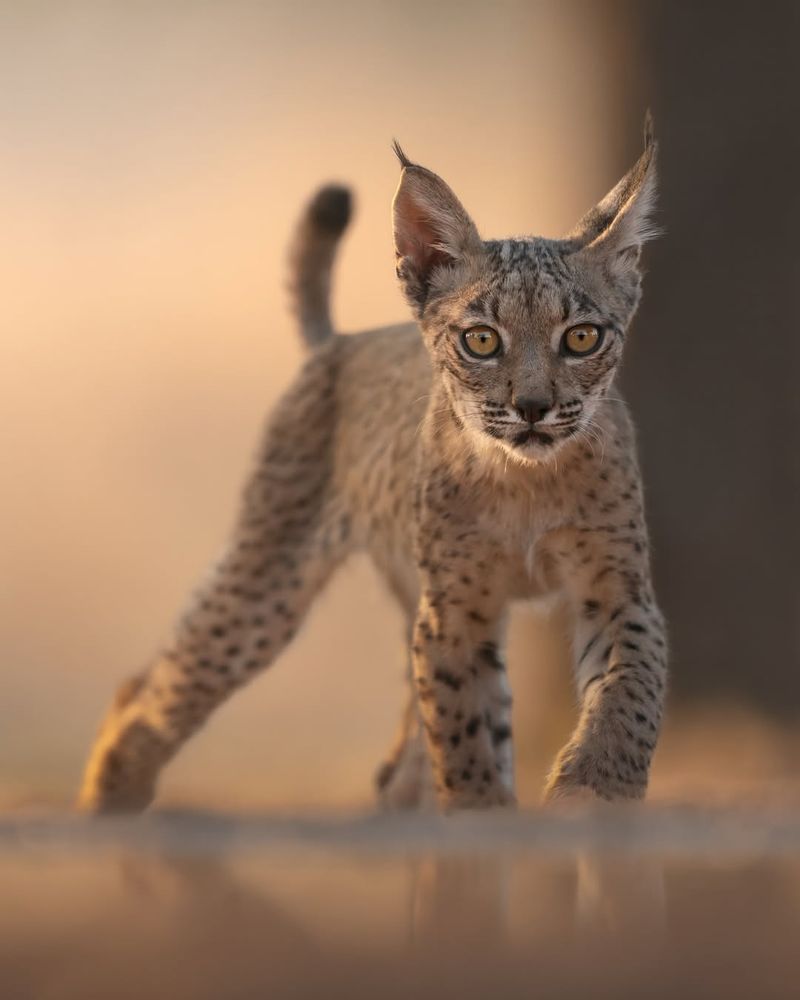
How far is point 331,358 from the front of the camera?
6500 millimetres

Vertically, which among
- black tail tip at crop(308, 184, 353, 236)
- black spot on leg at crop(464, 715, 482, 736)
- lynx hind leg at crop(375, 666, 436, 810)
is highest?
black tail tip at crop(308, 184, 353, 236)

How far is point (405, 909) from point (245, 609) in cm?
426

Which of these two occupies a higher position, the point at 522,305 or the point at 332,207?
the point at 332,207

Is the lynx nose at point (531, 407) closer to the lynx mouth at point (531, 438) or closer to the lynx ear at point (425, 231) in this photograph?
the lynx mouth at point (531, 438)

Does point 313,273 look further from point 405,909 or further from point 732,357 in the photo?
point 405,909

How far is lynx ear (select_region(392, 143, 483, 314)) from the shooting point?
482cm

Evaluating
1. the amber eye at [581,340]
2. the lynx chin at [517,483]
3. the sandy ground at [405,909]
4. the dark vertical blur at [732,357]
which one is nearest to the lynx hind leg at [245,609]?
the lynx chin at [517,483]

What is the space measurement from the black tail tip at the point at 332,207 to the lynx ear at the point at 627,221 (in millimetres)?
1774

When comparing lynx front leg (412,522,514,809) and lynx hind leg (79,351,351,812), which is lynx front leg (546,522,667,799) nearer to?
lynx front leg (412,522,514,809)

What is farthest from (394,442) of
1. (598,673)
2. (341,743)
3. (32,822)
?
(341,743)

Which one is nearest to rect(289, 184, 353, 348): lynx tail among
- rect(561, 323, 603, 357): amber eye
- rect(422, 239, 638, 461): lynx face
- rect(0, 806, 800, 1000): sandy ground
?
rect(422, 239, 638, 461): lynx face

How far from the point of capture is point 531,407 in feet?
14.0

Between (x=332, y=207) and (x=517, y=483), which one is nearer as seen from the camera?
(x=517, y=483)

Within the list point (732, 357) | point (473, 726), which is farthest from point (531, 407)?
point (732, 357)
